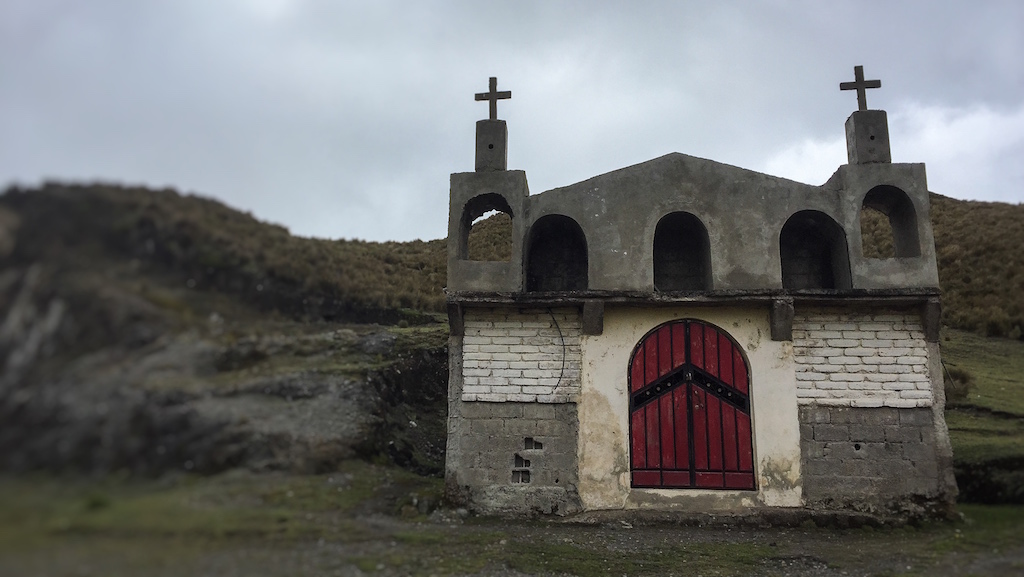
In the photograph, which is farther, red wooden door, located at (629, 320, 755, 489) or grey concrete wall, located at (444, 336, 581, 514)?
red wooden door, located at (629, 320, 755, 489)

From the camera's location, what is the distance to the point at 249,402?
18.5ft

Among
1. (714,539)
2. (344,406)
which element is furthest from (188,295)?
(714,539)

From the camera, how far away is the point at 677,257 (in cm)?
1230

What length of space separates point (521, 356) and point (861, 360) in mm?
4943

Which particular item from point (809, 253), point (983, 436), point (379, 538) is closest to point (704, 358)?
point (809, 253)

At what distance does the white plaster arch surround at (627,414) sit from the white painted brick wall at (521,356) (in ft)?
0.87

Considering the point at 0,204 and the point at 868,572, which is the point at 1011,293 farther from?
the point at 0,204

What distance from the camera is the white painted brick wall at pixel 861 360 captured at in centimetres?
1045

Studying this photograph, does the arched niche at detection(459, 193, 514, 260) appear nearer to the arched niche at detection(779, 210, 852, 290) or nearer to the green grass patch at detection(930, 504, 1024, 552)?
the arched niche at detection(779, 210, 852, 290)

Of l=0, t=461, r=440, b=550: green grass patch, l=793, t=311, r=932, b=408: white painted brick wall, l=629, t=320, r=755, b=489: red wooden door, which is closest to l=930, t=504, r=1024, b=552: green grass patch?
l=793, t=311, r=932, b=408: white painted brick wall

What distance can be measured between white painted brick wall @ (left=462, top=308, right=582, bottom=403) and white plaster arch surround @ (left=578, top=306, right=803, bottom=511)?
26cm

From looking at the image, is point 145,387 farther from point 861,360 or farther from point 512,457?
point 861,360

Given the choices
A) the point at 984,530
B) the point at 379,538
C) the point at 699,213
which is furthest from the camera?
the point at 699,213

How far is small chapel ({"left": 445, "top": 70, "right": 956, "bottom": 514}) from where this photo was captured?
10.3 m
